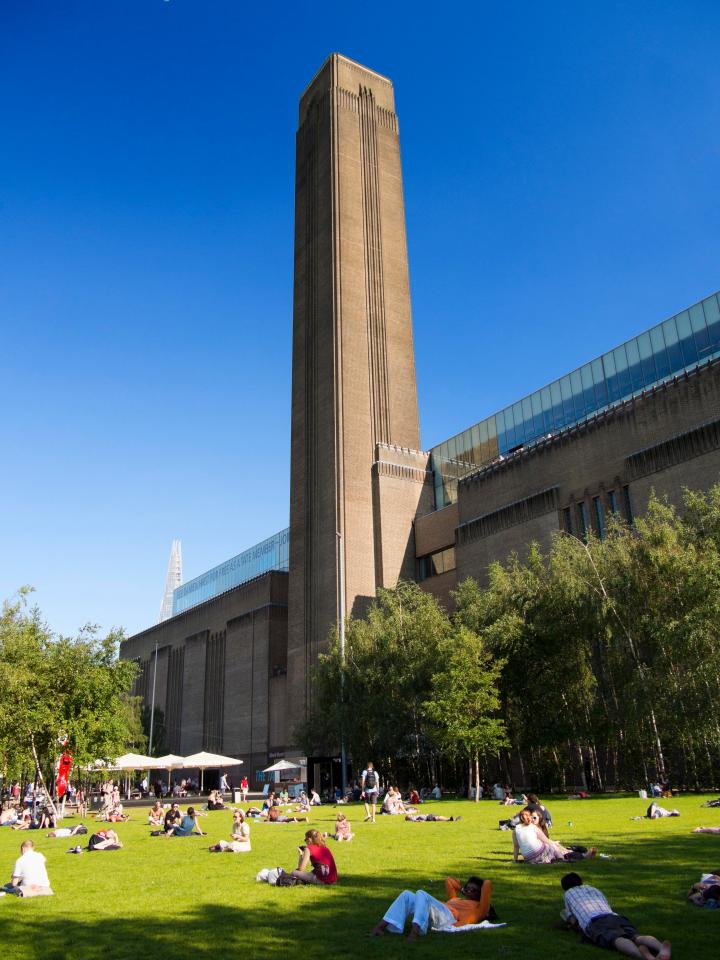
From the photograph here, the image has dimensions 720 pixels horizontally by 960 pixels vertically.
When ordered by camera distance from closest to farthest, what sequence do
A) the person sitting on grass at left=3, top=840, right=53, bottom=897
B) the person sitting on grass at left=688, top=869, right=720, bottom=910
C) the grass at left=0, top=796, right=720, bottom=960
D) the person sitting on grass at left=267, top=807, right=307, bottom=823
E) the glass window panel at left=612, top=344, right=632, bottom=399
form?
the grass at left=0, top=796, right=720, bottom=960 → the person sitting on grass at left=688, top=869, right=720, bottom=910 → the person sitting on grass at left=3, top=840, right=53, bottom=897 → the person sitting on grass at left=267, top=807, right=307, bottom=823 → the glass window panel at left=612, top=344, right=632, bottom=399

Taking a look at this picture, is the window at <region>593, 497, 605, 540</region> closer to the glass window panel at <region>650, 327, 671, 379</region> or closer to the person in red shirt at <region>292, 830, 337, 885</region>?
the glass window panel at <region>650, 327, 671, 379</region>

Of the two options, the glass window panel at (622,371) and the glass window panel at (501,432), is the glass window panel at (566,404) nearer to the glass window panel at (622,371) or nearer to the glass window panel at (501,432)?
the glass window panel at (622,371)

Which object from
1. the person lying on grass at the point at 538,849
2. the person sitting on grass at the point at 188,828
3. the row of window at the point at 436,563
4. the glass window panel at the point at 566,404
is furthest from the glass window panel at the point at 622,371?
the person lying on grass at the point at 538,849

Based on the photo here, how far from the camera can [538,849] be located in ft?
45.0

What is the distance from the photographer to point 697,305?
5403 centimetres

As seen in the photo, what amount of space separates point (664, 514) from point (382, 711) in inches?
711

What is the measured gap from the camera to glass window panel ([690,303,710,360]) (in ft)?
173

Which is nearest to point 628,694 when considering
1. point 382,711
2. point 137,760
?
point 382,711

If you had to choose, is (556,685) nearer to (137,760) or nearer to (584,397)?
(137,760)

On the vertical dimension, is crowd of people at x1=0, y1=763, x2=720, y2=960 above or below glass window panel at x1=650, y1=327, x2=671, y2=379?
below

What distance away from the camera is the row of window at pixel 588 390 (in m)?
53.7

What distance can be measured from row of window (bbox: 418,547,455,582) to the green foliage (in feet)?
98.3

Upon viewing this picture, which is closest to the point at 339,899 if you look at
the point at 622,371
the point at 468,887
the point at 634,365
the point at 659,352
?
the point at 468,887

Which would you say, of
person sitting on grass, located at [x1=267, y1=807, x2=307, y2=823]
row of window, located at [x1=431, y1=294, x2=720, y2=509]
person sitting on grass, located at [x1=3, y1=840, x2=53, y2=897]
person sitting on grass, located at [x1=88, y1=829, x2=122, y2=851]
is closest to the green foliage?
person sitting on grass, located at [x1=267, y1=807, x2=307, y2=823]
